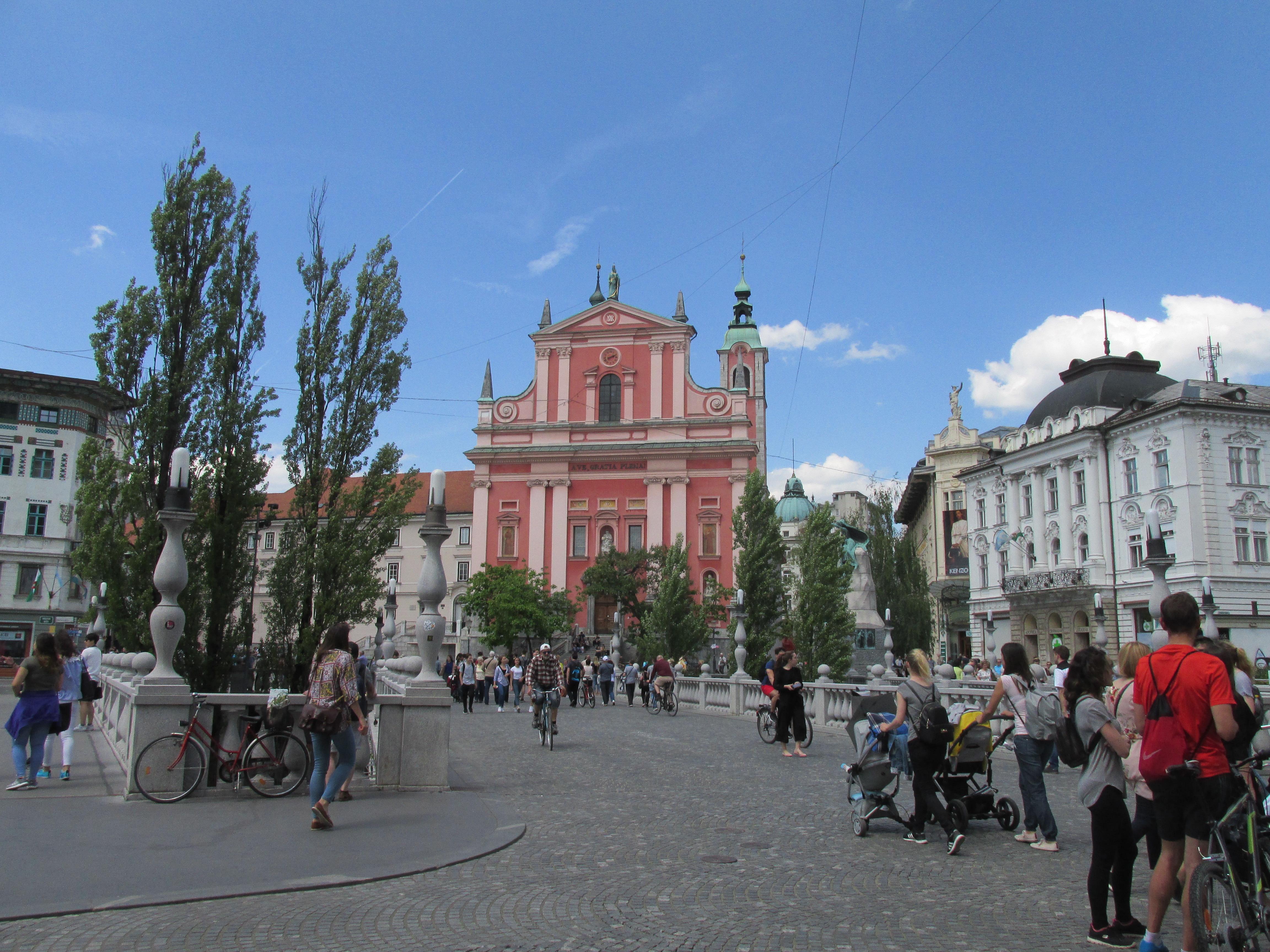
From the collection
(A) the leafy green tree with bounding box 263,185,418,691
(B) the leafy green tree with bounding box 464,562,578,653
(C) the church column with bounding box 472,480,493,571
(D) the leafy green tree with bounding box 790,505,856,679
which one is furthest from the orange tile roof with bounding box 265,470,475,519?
(A) the leafy green tree with bounding box 263,185,418,691

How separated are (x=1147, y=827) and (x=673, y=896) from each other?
2.82 metres

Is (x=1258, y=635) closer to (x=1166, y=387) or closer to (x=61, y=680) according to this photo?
(x=1166, y=387)

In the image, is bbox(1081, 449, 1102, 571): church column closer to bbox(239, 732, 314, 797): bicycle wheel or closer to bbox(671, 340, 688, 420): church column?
bbox(671, 340, 688, 420): church column

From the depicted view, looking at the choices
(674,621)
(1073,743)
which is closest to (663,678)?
(674,621)

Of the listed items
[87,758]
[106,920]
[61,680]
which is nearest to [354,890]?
[106,920]

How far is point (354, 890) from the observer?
6.20 meters

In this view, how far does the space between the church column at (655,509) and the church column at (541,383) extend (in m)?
7.34

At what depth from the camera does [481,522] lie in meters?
55.2

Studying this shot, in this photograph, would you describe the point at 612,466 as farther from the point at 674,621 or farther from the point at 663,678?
the point at 663,678

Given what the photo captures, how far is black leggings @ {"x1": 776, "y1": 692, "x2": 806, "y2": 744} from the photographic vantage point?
48.1 feet

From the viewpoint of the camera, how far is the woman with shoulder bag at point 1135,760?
17.7 feet

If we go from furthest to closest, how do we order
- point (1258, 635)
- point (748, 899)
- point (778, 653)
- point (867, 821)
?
point (1258, 635) < point (778, 653) < point (867, 821) < point (748, 899)

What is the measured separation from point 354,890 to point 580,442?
49.4m

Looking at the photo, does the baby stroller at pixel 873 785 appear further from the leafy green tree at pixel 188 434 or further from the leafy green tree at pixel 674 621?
the leafy green tree at pixel 674 621
